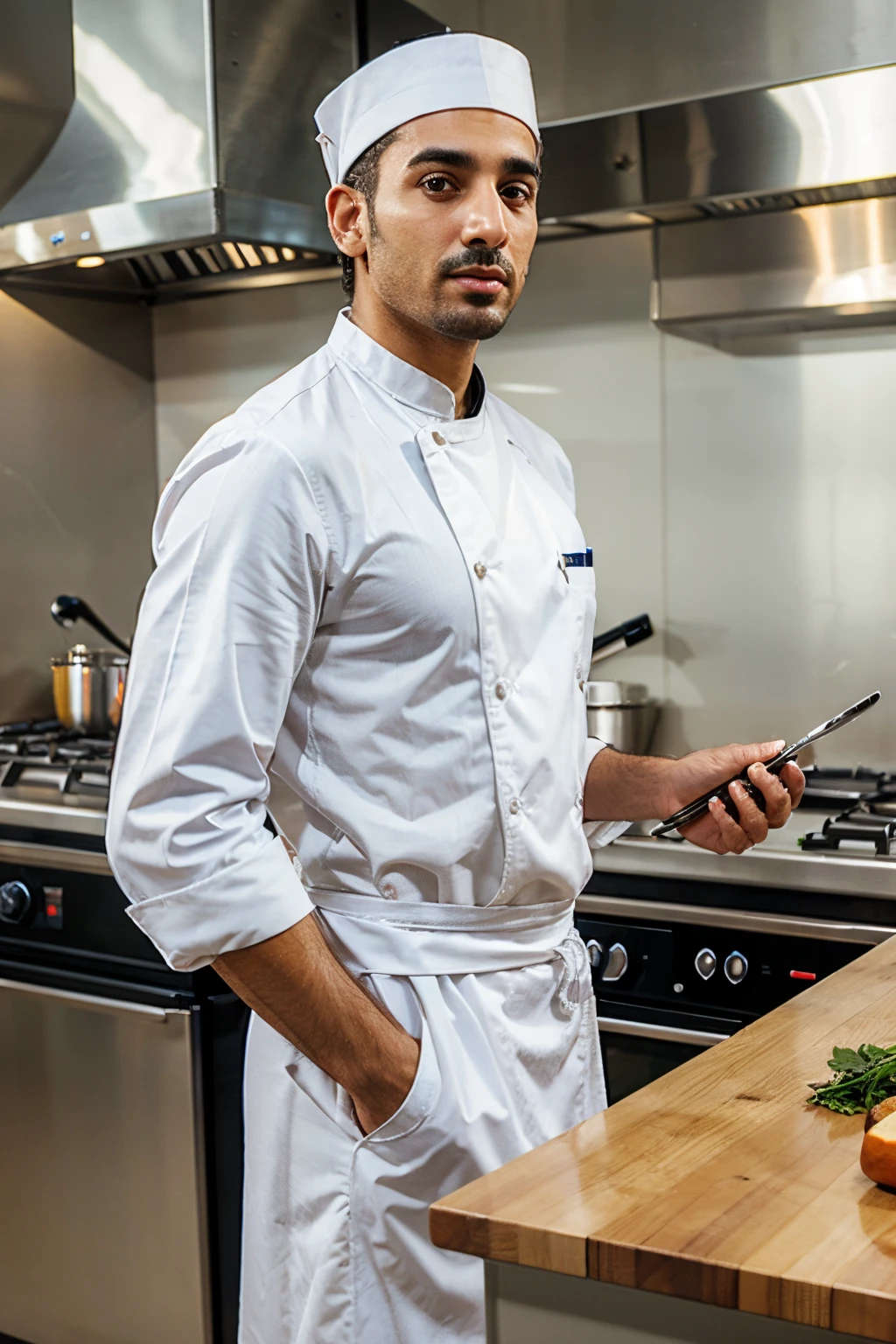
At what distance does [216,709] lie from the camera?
38.7 inches

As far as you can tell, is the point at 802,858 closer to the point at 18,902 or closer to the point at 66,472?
the point at 18,902

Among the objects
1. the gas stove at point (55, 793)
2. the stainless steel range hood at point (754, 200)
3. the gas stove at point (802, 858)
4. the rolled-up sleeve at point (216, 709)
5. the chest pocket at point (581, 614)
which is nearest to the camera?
the rolled-up sleeve at point (216, 709)

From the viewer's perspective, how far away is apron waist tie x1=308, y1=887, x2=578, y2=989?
1084 millimetres

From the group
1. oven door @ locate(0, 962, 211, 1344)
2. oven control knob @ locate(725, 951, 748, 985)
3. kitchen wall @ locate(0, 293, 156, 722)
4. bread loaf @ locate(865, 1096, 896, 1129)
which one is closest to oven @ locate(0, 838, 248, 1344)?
oven door @ locate(0, 962, 211, 1344)

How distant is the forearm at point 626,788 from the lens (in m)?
1.29

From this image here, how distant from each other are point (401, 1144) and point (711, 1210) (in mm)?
376

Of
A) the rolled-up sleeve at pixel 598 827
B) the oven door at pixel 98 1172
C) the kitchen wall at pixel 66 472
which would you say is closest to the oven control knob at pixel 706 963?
the rolled-up sleeve at pixel 598 827

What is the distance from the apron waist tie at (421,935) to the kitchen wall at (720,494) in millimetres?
1038

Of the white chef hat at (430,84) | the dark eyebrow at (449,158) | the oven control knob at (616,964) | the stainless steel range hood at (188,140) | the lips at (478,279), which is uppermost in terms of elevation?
the stainless steel range hood at (188,140)

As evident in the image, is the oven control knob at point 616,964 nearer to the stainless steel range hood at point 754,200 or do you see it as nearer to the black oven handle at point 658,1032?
the black oven handle at point 658,1032

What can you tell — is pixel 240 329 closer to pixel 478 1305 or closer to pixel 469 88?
pixel 469 88

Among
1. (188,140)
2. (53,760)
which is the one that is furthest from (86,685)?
(188,140)

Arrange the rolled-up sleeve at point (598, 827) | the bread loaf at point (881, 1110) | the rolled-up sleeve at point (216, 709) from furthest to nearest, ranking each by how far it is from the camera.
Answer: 1. the rolled-up sleeve at point (598, 827)
2. the rolled-up sleeve at point (216, 709)
3. the bread loaf at point (881, 1110)

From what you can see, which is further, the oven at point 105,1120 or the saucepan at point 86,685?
the saucepan at point 86,685
